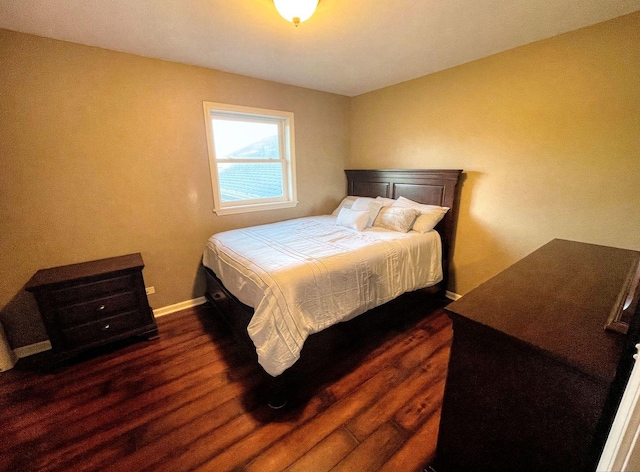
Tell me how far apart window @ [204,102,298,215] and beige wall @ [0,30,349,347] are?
103 millimetres

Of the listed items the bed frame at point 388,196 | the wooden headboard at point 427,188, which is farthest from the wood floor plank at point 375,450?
the wooden headboard at point 427,188

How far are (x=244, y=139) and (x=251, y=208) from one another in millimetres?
806

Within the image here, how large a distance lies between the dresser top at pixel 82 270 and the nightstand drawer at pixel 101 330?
1.28 feet

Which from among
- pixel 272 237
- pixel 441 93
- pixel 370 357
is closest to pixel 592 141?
pixel 441 93

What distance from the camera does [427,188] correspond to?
2943mm

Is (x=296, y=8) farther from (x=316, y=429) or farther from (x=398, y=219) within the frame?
(x=316, y=429)

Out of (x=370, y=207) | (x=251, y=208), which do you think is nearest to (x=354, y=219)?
(x=370, y=207)

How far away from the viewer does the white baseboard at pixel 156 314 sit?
83.4 inches

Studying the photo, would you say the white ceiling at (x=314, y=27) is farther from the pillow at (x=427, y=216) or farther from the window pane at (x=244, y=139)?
the pillow at (x=427, y=216)

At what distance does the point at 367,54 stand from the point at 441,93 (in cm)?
96

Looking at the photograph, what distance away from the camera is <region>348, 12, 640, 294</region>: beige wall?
72.8 inches

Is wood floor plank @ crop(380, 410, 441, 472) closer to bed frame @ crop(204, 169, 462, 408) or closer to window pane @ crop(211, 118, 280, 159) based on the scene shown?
bed frame @ crop(204, 169, 462, 408)

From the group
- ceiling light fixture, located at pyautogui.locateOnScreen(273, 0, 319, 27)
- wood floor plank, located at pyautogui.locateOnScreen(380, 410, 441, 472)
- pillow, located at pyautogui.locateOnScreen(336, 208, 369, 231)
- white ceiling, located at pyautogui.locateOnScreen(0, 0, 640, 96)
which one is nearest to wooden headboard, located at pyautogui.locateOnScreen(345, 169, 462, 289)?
pillow, located at pyautogui.locateOnScreen(336, 208, 369, 231)

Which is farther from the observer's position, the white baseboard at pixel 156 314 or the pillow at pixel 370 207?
the pillow at pixel 370 207
